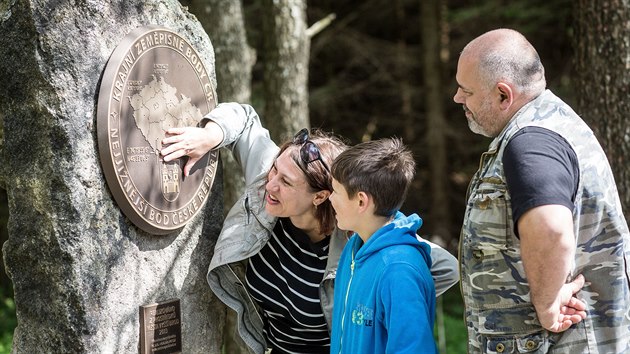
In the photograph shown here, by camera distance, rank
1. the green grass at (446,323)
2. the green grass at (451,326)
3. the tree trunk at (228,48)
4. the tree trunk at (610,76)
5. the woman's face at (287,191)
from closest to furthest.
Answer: the woman's face at (287,191), the tree trunk at (610,76), the tree trunk at (228,48), the green grass at (451,326), the green grass at (446,323)

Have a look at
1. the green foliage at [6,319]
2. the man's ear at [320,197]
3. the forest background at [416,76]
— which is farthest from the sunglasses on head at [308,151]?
the green foliage at [6,319]

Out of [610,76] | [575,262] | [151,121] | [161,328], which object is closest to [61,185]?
[151,121]

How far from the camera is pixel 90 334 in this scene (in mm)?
2914

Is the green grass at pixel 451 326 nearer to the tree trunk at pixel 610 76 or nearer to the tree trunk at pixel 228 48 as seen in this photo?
the tree trunk at pixel 610 76

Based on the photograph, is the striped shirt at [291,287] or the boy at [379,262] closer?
the boy at [379,262]

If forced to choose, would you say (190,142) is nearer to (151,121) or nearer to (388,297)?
(151,121)

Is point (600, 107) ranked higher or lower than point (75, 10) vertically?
higher

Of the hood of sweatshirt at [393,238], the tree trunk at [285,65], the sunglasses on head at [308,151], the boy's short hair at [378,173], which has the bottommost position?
the hood of sweatshirt at [393,238]

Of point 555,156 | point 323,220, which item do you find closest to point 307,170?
point 323,220

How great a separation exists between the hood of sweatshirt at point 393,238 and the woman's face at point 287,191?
40cm

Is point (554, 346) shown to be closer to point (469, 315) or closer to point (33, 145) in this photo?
point (469, 315)

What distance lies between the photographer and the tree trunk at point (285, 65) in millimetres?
5574

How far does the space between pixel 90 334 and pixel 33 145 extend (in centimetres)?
74

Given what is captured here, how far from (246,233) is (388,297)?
90 cm
